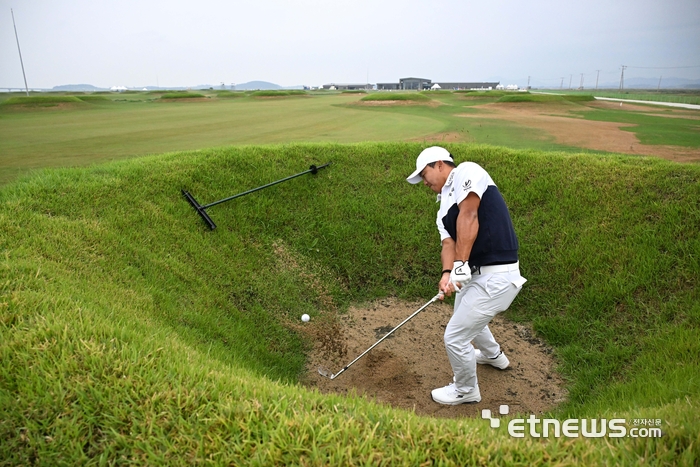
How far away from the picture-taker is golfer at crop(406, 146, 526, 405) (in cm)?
363

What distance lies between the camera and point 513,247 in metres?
3.76

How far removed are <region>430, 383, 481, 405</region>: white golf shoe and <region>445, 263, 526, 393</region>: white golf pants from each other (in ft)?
0.43

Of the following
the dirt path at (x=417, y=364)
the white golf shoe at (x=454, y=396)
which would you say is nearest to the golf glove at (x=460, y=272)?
the white golf shoe at (x=454, y=396)

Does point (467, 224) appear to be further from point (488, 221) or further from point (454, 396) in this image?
point (454, 396)

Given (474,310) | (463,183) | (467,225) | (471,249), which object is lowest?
(474,310)

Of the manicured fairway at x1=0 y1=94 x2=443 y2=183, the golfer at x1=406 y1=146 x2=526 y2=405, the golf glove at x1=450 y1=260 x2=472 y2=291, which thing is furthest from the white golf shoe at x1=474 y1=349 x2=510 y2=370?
the manicured fairway at x1=0 y1=94 x2=443 y2=183

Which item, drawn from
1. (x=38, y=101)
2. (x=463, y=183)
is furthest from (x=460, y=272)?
(x=38, y=101)

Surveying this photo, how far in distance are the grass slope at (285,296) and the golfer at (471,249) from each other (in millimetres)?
1121

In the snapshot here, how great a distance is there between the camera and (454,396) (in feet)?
13.3

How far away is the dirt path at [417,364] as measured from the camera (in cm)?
416

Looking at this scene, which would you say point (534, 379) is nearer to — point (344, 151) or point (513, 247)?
point (513, 247)

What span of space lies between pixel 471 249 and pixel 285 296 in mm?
2592

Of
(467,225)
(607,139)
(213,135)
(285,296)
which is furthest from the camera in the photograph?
(213,135)

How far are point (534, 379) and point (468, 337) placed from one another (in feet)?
3.98
